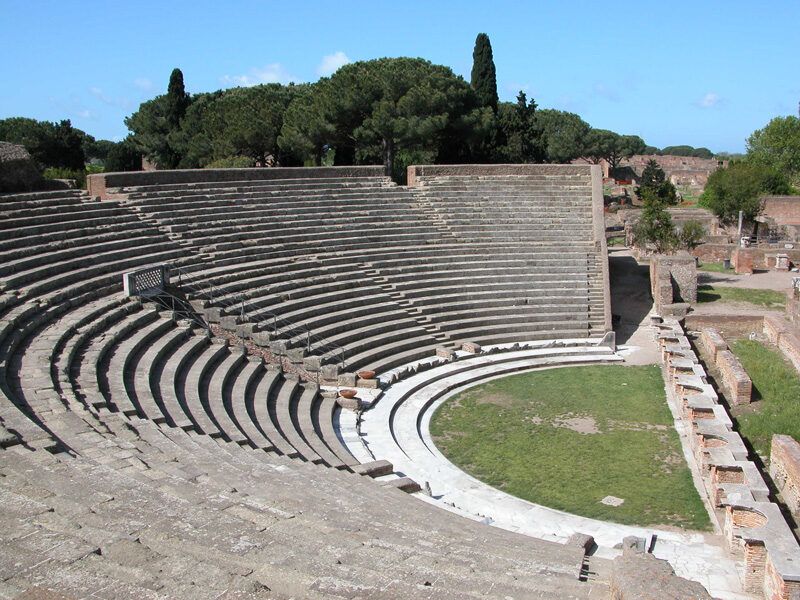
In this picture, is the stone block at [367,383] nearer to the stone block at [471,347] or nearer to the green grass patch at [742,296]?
the stone block at [471,347]

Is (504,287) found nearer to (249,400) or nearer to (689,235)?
(249,400)

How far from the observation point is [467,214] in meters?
23.2

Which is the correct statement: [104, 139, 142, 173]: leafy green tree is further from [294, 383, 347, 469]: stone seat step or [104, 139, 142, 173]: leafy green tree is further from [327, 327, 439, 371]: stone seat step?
[294, 383, 347, 469]: stone seat step

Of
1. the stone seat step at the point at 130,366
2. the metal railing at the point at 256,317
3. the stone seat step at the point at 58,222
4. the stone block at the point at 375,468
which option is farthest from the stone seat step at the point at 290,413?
the stone seat step at the point at 58,222

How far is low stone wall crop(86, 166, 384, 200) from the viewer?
19.0 meters

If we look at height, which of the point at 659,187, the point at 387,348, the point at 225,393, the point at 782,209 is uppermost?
the point at 659,187

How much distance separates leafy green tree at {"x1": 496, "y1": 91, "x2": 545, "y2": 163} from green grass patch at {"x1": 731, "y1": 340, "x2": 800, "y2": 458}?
604 inches

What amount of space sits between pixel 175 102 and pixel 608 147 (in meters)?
39.2

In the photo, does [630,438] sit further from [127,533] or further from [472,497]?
[127,533]

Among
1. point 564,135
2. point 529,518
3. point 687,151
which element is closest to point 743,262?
point 529,518

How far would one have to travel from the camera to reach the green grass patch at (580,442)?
11414 mm

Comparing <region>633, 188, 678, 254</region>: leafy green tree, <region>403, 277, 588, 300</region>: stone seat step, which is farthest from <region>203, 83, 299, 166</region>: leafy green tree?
<region>633, 188, 678, 254</region>: leafy green tree

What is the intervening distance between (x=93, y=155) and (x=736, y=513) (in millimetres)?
61995

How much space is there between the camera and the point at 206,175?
2114 centimetres
